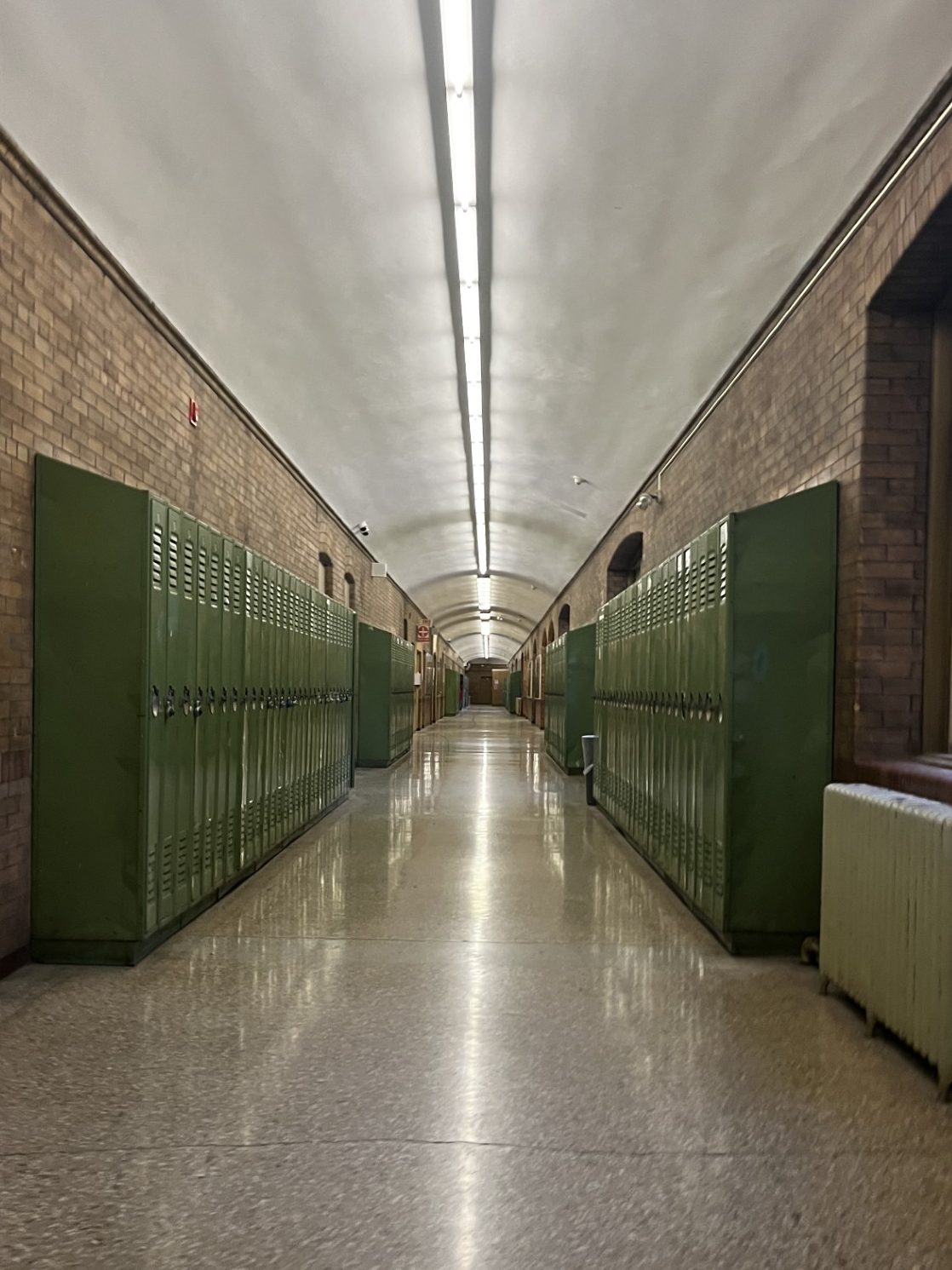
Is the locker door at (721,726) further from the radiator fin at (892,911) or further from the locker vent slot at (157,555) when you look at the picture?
the locker vent slot at (157,555)

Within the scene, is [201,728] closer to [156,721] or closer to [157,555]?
[156,721]

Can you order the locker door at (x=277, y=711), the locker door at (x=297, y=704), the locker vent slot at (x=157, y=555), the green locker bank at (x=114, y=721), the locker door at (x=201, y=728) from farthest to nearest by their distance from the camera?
the locker door at (x=297, y=704) < the locker door at (x=277, y=711) < the locker door at (x=201, y=728) < the locker vent slot at (x=157, y=555) < the green locker bank at (x=114, y=721)

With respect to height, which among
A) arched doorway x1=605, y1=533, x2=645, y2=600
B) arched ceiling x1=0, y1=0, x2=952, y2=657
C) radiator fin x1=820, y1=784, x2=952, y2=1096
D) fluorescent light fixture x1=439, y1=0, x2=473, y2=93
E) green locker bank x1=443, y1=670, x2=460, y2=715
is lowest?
green locker bank x1=443, y1=670, x2=460, y2=715

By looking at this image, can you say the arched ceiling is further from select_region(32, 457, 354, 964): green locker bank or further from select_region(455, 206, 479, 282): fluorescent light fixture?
select_region(32, 457, 354, 964): green locker bank

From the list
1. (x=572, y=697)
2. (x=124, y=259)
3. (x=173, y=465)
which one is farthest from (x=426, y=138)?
(x=572, y=697)

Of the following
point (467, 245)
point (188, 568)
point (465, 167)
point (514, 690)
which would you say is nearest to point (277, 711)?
point (188, 568)

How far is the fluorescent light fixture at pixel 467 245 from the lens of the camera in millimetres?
4430

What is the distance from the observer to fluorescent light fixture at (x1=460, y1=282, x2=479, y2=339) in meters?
5.29

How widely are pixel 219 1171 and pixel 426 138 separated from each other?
13.6 feet

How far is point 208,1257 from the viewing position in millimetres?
1742

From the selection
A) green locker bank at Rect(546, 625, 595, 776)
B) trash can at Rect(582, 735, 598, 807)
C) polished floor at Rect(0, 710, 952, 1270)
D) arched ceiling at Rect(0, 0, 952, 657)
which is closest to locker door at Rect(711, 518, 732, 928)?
→ polished floor at Rect(0, 710, 952, 1270)

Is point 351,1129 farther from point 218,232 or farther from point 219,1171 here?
point 218,232

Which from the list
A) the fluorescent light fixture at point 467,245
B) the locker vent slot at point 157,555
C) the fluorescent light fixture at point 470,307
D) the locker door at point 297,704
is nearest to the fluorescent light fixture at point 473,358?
the fluorescent light fixture at point 470,307

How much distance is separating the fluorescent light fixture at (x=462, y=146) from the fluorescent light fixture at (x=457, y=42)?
0.22 feet
